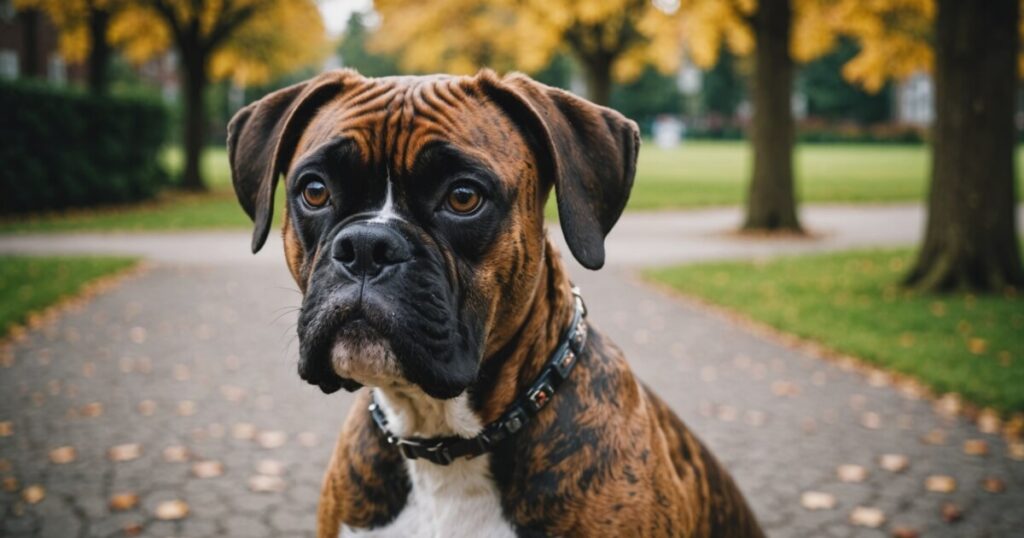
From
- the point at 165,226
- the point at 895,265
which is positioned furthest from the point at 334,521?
the point at 165,226

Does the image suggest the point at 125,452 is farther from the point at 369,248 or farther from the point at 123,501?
the point at 369,248

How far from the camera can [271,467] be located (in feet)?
17.3

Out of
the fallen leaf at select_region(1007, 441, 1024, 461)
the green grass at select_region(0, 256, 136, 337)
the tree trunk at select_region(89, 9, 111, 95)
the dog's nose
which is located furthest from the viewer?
the tree trunk at select_region(89, 9, 111, 95)

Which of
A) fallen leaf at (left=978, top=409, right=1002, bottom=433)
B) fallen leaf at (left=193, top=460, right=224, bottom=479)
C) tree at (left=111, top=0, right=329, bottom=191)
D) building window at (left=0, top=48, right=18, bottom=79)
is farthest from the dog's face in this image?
building window at (left=0, top=48, right=18, bottom=79)

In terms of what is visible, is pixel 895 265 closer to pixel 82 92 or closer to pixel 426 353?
pixel 426 353

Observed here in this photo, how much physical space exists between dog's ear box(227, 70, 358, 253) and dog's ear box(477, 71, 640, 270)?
0.55m

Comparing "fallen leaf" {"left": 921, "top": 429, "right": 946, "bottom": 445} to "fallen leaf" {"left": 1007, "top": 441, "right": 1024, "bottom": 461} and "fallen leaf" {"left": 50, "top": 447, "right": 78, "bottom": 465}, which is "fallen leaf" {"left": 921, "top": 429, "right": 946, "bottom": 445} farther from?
"fallen leaf" {"left": 50, "top": 447, "right": 78, "bottom": 465}

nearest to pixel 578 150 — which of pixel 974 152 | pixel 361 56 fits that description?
pixel 974 152

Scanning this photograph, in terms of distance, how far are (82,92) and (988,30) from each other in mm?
19178

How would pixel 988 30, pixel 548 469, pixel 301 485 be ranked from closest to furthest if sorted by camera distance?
pixel 548 469
pixel 301 485
pixel 988 30

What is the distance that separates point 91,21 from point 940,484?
2452cm

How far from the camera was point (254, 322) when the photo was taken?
30.4ft

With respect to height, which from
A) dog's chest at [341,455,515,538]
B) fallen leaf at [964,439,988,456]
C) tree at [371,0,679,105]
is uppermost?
tree at [371,0,679,105]

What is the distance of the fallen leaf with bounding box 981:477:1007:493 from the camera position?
484cm
